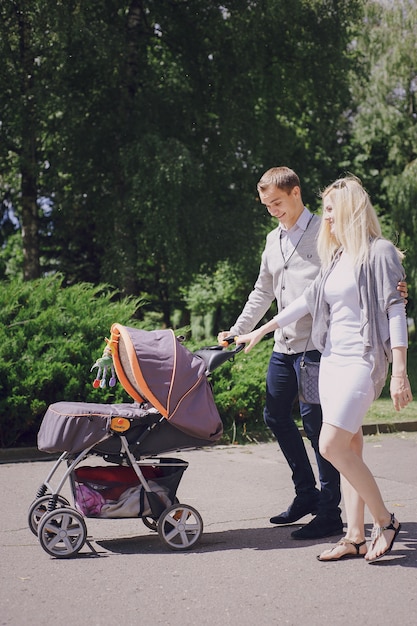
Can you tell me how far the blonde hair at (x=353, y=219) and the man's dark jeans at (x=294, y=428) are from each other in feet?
2.77

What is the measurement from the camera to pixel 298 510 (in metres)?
5.72

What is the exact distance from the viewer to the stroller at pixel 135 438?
5.04 metres

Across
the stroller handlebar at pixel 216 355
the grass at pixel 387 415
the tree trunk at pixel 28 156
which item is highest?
the tree trunk at pixel 28 156

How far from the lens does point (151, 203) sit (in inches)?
714

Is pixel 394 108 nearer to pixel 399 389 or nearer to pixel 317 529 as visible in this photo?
pixel 317 529

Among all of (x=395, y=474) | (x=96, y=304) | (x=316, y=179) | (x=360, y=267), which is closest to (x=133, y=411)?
(x=360, y=267)

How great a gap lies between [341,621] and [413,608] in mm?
380

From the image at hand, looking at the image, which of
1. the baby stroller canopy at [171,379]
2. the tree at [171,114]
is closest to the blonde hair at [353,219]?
the baby stroller canopy at [171,379]

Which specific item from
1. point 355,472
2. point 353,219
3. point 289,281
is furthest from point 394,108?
point 355,472

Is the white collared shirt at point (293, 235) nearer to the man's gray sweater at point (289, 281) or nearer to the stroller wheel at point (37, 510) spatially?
the man's gray sweater at point (289, 281)

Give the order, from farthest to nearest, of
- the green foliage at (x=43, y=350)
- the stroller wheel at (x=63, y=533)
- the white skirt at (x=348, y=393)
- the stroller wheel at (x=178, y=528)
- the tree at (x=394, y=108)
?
the tree at (x=394, y=108), the green foliage at (x=43, y=350), the stroller wheel at (x=178, y=528), the stroller wheel at (x=63, y=533), the white skirt at (x=348, y=393)

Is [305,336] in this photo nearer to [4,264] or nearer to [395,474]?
[395,474]

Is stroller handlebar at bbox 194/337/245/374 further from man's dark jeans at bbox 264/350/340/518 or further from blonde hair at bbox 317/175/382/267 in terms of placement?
blonde hair at bbox 317/175/382/267

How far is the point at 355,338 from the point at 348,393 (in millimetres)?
293
